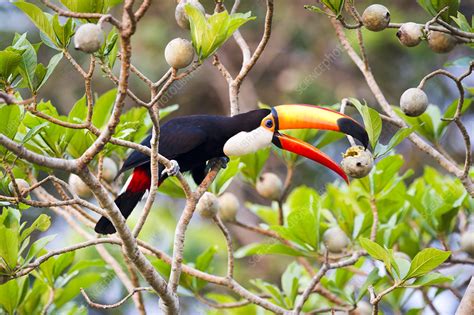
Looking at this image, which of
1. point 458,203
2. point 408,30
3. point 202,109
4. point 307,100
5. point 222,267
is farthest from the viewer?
point 202,109

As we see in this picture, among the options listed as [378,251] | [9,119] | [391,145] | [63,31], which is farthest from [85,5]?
[378,251]

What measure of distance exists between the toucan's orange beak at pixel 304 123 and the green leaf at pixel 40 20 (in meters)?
1.00

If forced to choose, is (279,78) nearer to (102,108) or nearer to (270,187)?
(270,187)

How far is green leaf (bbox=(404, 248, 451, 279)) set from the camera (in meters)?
2.29

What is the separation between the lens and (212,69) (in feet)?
24.6

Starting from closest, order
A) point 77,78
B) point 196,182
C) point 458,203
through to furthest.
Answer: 1. point 458,203
2. point 196,182
3. point 77,78

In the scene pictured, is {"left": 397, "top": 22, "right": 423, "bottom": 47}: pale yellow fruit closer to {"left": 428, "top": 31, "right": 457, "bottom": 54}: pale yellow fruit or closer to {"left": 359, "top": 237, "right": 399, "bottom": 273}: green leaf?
{"left": 428, "top": 31, "right": 457, "bottom": 54}: pale yellow fruit

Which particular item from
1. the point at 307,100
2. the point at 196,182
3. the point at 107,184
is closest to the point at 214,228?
the point at 307,100

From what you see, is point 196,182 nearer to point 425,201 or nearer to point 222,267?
point 425,201

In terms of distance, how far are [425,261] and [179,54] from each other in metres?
0.93

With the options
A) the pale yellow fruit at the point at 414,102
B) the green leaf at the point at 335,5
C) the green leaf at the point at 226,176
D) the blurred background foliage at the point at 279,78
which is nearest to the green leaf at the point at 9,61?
the green leaf at the point at 335,5

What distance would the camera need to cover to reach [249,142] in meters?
3.11

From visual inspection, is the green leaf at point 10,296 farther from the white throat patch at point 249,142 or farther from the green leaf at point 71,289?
the white throat patch at point 249,142

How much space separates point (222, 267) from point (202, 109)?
2596 mm
